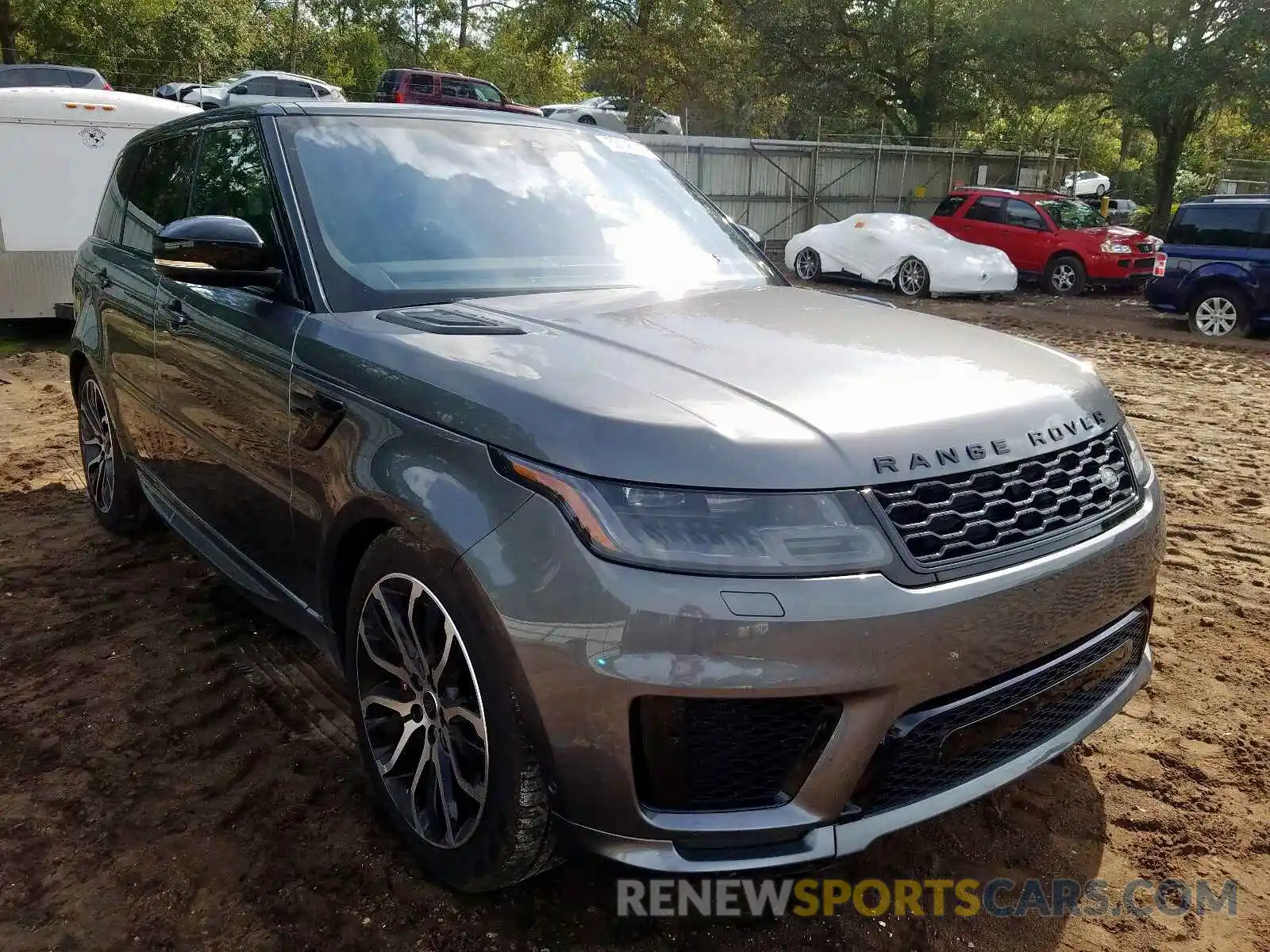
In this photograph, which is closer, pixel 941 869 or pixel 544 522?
pixel 544 522

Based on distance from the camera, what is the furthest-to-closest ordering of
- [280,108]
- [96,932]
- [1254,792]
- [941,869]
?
1. [280,108]
2. [1254,792]
3. [941,869]
4. [96,932]

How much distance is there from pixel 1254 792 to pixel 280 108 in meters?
3.57

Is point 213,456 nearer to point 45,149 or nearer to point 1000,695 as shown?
point 1000,695

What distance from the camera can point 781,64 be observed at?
28375 mm

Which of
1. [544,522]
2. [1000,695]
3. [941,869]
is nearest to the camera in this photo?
[544,522]

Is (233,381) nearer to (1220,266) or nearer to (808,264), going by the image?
(1220,266)

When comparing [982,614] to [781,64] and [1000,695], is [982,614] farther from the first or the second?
[781,64]

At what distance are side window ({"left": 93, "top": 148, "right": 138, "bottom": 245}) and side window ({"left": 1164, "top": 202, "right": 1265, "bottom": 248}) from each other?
12575 millimetres

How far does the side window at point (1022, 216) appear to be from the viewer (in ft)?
57.7

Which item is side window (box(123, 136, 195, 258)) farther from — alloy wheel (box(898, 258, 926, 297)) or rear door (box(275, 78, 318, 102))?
rear door (box(275, 78, 318, 102))

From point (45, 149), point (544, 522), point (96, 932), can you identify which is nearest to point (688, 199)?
point (544, 522)

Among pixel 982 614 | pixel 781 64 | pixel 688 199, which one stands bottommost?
pixel 982 614

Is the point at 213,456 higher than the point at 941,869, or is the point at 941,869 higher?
the point at 213,456

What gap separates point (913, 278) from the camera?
16.2m
